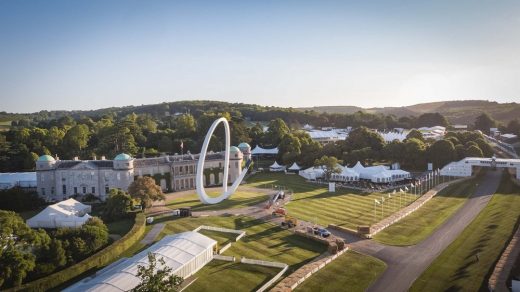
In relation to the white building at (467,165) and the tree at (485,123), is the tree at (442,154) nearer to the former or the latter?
the white building at (467,165)

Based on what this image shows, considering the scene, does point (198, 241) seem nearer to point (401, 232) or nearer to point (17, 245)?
point (17, 245)

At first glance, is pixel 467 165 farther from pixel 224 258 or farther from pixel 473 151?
pixel 224 258

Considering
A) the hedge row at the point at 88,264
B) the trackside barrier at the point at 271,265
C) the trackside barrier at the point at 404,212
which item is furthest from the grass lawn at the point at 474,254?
the hedge row at the point at 88,264

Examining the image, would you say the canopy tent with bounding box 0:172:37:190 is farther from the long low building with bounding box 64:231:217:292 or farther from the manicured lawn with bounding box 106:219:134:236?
the long low building with bounding box 64:231:217:292

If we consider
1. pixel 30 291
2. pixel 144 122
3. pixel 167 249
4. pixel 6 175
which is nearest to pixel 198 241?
pixel 167 249

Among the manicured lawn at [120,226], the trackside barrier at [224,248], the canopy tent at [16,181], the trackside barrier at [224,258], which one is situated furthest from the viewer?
the canopy tent at [16,181]

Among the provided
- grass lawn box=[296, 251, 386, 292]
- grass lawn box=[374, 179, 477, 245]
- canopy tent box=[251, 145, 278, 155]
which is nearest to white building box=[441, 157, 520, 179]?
grass lawn box=[374, 179, 477, 245]
